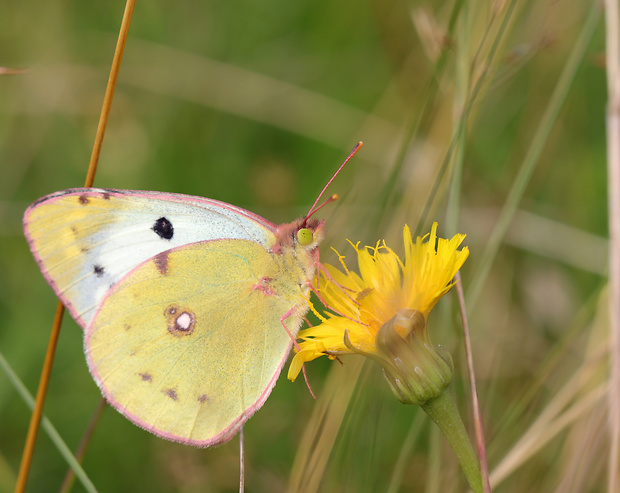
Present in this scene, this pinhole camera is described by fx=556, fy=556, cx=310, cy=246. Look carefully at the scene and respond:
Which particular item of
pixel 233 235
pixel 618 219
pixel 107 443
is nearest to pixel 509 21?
pixel 618 219

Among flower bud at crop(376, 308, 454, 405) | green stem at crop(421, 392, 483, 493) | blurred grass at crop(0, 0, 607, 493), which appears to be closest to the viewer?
green stem at crop(421, 392, 483, 493)

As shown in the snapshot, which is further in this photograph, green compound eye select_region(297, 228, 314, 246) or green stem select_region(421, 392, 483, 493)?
green compound eye select_region(297, 228, 314, 246)

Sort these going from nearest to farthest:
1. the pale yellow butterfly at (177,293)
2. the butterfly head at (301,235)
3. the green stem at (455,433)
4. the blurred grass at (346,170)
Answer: the green stem at (455,433) < the pale yellow butterfly at (177,293) < the butterfly head at (301,235) < the blurred grass at (346,170)

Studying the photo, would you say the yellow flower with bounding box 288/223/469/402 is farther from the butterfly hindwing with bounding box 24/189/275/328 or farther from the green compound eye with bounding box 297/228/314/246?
the butterfly hindwing with bounding box 24/189/275/328

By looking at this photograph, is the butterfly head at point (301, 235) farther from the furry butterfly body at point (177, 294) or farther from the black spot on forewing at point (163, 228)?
the black spot on forewing at point (163, 228)

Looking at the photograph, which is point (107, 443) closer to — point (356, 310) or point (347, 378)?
point (347, 378)

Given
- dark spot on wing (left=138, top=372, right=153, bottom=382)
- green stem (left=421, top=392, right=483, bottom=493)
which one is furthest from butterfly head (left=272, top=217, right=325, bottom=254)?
green stem (left=421, top=392, right=483, bottom=493)

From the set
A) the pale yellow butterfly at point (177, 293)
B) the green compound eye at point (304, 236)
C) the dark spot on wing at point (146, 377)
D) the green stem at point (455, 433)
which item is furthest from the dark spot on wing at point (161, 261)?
the green stem at point (455, 433)
